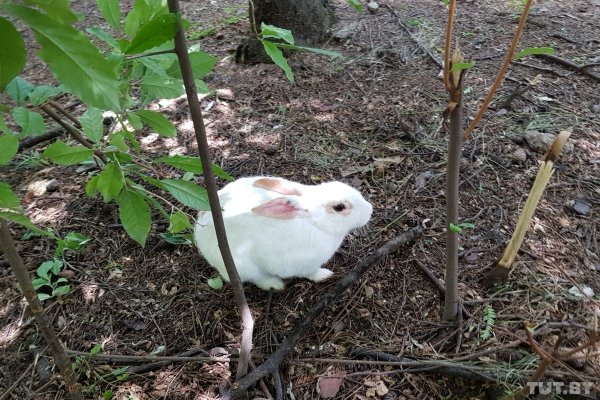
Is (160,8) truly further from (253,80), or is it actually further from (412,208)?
(253,80)

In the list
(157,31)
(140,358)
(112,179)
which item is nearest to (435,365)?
(140,358)

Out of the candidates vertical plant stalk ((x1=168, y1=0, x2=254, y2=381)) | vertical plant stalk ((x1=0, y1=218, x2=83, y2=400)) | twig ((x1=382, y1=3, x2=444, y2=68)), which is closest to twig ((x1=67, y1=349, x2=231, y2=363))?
vertical plant stalk ((x1=168, y1=0, x2=254, y2=381))

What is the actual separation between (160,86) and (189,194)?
39 cm

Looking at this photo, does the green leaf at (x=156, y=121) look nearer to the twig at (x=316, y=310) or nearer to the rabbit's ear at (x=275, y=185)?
the rabbit's ear at (x=275, y=185)

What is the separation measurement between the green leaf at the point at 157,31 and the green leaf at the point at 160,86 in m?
0.38

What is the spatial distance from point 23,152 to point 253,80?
6.76 ft

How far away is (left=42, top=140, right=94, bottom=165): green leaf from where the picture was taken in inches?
54.7

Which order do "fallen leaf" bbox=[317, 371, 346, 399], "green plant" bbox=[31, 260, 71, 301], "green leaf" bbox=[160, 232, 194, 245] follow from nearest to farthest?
"fallen leaf" bbox=[317, 371, 346, 399] → "green plant" bbox=[31, 260, 71, 301] → "green leaf" bbox=[160, 232, 194, 245]

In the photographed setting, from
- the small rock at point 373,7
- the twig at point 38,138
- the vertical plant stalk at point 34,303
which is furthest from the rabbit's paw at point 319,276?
the small rock at point 373,7

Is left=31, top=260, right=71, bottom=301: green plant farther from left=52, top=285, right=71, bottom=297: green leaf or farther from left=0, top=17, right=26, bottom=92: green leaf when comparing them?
left=0, top=17, right=26, bottom=92: green leaf

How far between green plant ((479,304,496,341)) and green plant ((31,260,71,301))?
2216 millimetres


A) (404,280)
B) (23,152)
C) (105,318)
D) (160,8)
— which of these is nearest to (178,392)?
(105,318)

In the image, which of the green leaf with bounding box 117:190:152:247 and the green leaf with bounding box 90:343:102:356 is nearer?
the green leaf with bounding box 117:190:152:247

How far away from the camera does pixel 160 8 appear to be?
4.11ft
